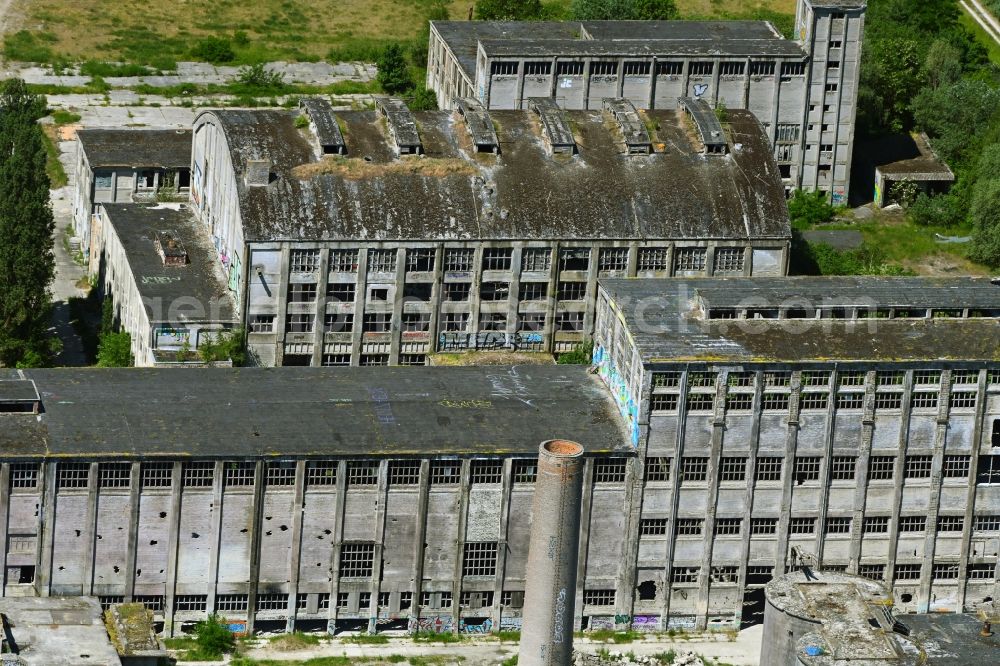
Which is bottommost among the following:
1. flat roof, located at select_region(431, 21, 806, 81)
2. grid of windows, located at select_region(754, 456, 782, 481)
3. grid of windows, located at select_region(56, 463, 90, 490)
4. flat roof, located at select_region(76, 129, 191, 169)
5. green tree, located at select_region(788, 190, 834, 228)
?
grid of windows, located at select_region(754, 456, 782, 481)

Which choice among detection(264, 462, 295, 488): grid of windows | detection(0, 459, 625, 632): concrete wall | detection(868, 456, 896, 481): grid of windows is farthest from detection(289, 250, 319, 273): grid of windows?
detection(868, 456, 896, 481): grid of windows

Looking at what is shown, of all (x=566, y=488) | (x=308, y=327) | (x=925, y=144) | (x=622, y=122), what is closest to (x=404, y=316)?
(x=308, y=327)

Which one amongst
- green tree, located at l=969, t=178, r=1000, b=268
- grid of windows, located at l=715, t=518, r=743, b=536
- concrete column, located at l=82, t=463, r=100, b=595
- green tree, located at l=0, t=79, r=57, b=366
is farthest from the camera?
green tree, located at l=969, t=178, r=1000, b=268

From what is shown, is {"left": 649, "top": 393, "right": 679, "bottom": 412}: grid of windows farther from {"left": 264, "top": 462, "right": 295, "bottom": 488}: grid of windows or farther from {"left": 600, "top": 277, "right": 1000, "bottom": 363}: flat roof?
{"left": 264, "top": 462, "right": 295, "bottom": 488}: grid of windows

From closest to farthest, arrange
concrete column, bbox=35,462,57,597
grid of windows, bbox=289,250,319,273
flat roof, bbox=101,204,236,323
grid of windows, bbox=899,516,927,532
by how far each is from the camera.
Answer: concrete column, bbox=35,462,57,597 < grid of windows, bbox=899,516,927,532 < flat roof, bbox=101,204,236,323 < grid of windows, bbox=289,250,319,273

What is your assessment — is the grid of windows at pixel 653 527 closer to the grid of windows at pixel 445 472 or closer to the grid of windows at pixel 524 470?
the grid of windows at pixel 524 470

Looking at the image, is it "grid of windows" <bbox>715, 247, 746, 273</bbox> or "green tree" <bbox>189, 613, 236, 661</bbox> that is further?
"grid of windows" <bbox>715, 247, 746, 273</bbox>

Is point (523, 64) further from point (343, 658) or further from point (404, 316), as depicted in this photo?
point (343, 658)
